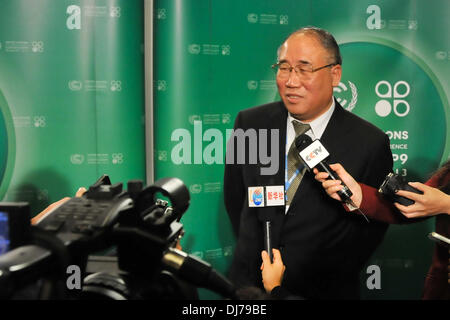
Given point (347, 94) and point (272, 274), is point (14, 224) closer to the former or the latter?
point (272, 274)

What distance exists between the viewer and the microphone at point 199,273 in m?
0.69

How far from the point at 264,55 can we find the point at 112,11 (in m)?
0.96

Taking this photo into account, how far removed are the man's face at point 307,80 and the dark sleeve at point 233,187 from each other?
527mm

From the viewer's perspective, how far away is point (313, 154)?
1.67m

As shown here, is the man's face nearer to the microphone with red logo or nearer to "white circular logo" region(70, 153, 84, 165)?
the microphone with red logo

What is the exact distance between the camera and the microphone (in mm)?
688

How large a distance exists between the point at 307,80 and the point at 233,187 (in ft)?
2.76

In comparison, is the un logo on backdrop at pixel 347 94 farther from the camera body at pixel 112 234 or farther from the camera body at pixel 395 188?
the camera body at pixel 112 234

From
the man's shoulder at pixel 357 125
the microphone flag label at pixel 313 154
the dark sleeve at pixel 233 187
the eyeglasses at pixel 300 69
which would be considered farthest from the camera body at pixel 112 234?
the dark sleeve at pixel 233 187

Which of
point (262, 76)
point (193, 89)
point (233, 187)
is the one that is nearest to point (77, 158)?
point (193, 89)

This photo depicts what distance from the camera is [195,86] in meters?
2.59

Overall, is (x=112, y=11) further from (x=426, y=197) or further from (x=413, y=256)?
(x=413, y=256)

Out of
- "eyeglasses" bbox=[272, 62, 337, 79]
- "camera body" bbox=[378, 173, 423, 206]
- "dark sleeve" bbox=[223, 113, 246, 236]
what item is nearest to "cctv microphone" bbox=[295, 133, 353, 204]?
"camera body" bbox=[378, 173, 423, 206]
